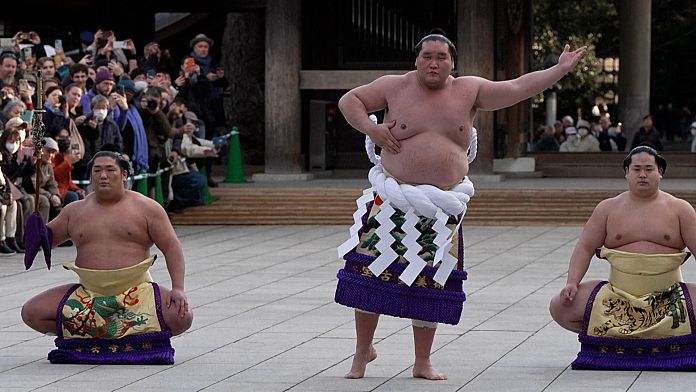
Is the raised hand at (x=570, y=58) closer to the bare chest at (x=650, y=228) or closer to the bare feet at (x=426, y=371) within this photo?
the bare chest at (x=650, y=228)

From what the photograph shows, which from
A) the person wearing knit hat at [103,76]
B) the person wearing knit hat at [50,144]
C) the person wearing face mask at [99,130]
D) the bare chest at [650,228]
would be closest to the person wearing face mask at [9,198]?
the person wearing knit hat at [50,144]

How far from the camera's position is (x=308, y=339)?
8.30 meters

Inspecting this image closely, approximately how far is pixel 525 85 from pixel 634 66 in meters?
18.7

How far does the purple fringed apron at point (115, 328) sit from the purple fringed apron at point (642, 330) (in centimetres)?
186

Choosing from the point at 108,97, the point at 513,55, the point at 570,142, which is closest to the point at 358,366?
the point at 108,97

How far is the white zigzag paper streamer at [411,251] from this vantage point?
6.95 metres

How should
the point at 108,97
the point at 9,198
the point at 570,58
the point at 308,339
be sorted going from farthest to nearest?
the point at 108,97
the point at 9,198
the point at 308,339
the point at 570,58

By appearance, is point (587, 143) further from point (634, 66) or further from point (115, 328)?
point (115, 328)

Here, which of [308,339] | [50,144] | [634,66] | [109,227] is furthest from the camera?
[634,66]

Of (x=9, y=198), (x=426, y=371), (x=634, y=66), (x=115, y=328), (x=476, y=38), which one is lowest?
(x=426, y=371)

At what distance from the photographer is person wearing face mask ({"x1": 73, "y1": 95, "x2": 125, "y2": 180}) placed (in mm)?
14086

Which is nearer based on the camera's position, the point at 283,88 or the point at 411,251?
the point at 411,251

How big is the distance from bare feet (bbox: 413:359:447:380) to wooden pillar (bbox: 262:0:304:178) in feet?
40.8

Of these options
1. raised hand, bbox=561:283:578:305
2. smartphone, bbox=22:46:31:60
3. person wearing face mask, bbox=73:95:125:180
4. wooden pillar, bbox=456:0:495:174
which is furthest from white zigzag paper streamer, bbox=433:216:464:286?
wooden pillar, bbox=456:0:495:174
